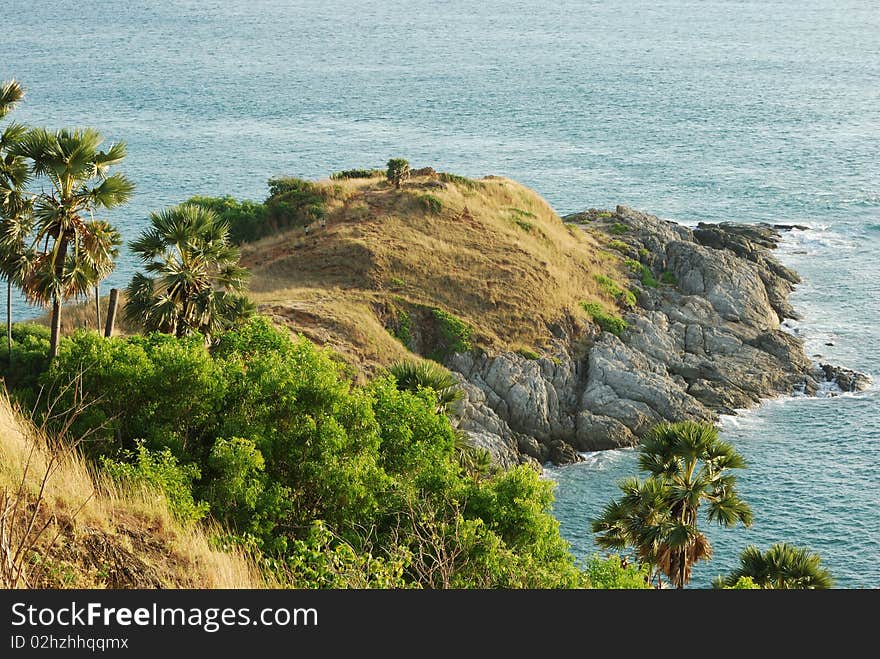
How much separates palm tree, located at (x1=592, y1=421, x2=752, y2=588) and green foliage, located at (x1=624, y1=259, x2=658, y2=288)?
45.3 m

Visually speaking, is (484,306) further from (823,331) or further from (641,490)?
(641,490)

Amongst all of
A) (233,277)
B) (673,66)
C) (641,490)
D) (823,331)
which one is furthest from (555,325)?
(673,66)

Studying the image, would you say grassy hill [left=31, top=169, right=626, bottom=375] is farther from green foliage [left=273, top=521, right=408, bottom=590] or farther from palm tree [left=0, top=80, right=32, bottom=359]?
green foliage [left=273, top=521, right=408, bottom=590]

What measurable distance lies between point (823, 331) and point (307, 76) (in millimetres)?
115534

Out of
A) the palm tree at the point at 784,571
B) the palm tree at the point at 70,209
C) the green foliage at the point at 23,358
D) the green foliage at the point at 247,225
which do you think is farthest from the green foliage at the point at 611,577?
the green foliage at the point at 247,225

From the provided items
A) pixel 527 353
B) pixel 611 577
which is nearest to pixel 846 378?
pixel 527 353

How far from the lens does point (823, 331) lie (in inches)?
2970

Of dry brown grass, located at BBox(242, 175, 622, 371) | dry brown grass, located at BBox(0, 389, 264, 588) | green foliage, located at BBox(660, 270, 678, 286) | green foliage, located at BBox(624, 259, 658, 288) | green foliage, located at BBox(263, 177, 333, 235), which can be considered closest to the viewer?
dry brown grass, located at BBox(0, 389, 264, 588)

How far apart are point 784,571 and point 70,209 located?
24.3m

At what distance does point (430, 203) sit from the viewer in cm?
7394

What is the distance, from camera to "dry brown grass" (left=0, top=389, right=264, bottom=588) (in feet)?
50.1

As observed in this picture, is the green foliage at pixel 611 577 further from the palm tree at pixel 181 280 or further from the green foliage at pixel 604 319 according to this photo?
the green foliage at pixel 604 319

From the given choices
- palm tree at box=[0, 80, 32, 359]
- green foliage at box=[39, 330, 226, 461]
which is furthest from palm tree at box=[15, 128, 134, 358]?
green foliage at box=[39, 330, 226, 461]

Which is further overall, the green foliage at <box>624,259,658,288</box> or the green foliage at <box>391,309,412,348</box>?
the green foliage at <box>624,259,658,288</box>
